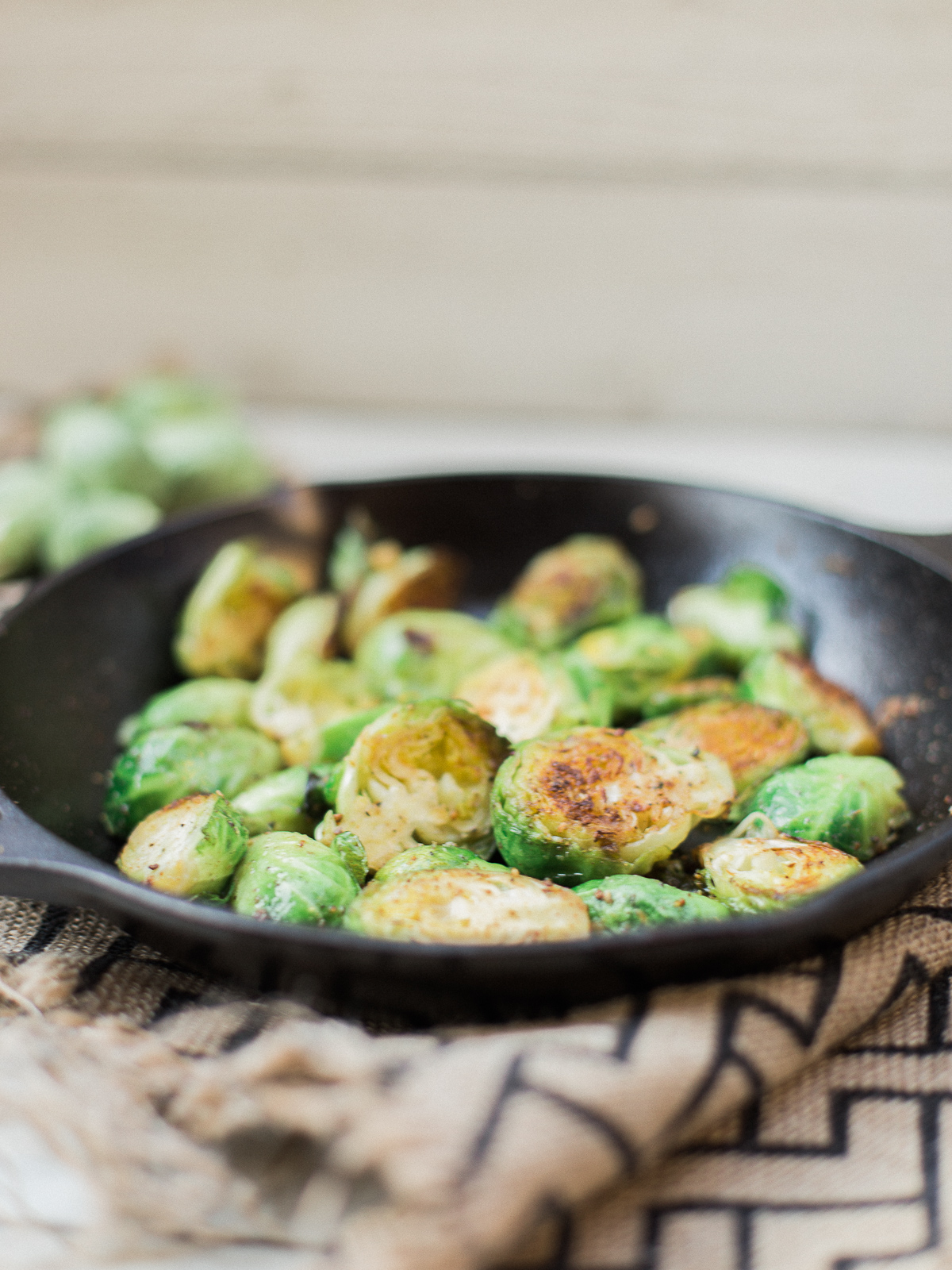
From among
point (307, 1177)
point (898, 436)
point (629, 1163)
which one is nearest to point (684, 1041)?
point (629, 1163)

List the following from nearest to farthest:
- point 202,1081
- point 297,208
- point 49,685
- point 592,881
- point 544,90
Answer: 1. point 202,1081
2. point 592,881
3. point 49,685
4. point 544,90
5. point 297,208

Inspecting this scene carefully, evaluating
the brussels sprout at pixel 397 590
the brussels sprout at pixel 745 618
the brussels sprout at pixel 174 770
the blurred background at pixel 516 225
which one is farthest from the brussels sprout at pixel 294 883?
the blurred background at pixel 516 225

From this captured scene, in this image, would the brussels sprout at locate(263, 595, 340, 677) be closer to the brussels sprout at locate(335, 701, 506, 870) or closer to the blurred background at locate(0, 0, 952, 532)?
the brussels sprout at locate(335, 701, 506, 870)

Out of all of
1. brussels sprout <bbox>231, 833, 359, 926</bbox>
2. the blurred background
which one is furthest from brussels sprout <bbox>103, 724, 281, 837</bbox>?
the blurred background

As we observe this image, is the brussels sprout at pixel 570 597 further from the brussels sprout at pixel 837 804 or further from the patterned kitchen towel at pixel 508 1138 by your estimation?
the patterned kitchen towel at pixel 508 1138

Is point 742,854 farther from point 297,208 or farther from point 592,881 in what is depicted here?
point 297,208

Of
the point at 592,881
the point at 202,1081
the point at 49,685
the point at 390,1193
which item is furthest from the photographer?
the point at 49,685

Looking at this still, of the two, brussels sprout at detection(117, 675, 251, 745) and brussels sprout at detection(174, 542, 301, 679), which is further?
brussels sprout at detection(174, 542, 301, 679)
